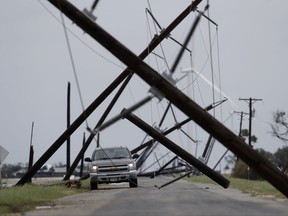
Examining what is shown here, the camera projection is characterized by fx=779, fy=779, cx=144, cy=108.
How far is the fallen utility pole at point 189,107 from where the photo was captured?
16391 millimetres

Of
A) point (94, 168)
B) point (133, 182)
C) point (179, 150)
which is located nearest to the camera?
point (179, 150)

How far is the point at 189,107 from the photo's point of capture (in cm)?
1664

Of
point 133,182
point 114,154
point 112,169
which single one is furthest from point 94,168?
point 133,182

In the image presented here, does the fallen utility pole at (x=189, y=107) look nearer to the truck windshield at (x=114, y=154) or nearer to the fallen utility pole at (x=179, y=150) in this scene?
the fallen utility pole at (x=179, y=150)

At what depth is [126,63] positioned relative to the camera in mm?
16766

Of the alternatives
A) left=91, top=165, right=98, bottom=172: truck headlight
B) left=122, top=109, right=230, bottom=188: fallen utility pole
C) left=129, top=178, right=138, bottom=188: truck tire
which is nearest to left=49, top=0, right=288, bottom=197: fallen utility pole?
left=122, top=109, right=230, bottom=188: fallen utility pole

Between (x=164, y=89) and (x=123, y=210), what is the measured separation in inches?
148

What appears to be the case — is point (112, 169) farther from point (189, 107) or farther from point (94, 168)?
point (189, 107)

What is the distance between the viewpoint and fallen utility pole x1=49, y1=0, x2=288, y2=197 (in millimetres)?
16391

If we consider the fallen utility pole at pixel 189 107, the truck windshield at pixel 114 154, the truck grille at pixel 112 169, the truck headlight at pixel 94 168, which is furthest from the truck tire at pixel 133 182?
the fallen utility pole at pixel 189 107

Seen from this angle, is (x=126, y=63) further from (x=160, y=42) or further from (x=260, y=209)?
(x=160, y=42)

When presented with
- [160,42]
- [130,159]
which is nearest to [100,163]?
[130,159]

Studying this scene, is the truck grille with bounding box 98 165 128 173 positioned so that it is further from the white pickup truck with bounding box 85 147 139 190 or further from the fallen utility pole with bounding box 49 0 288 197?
the fallen utility pole with bounding box 49 0 288 197

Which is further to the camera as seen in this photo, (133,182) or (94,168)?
(133,182)
